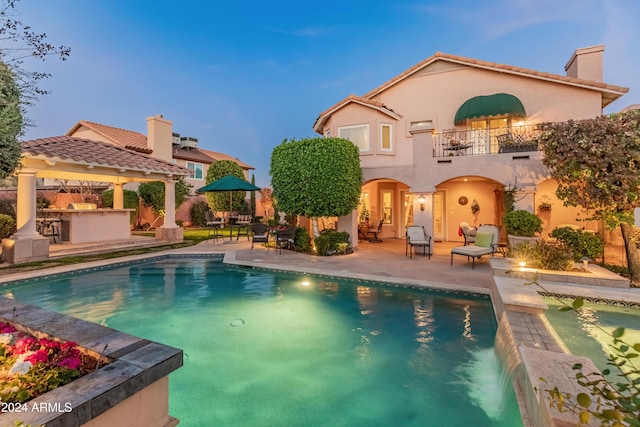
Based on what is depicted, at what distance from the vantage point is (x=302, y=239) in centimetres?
1487

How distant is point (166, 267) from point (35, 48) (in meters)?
8.80

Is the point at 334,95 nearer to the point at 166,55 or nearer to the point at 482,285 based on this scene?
the point at 166,55

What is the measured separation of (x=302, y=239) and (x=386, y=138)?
6726mm

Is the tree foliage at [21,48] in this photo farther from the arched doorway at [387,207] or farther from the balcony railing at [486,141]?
the arched doorway at [387,207]

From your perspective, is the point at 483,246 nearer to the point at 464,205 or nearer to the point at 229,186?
the point at 464,205

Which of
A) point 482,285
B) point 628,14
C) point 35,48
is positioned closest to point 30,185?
point 35,48

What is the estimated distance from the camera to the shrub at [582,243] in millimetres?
10281

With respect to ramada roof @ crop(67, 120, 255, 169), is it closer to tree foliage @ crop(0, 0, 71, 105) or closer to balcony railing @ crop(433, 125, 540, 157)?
tree foliage @ crop(0, 0, 71, 105)

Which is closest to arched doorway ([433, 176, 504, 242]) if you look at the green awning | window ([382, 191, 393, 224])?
window ([382, 191, 393, 224])

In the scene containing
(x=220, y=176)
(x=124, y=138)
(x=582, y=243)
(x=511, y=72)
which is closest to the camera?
(x=582, y=243)

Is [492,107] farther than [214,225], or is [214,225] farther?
[214,225]

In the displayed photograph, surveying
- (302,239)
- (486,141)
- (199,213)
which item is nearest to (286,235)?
(302,239)

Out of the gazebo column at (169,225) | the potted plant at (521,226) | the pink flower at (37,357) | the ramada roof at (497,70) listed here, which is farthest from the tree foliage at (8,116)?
the ramada roof at (497,70)

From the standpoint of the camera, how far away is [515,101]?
1489cm
